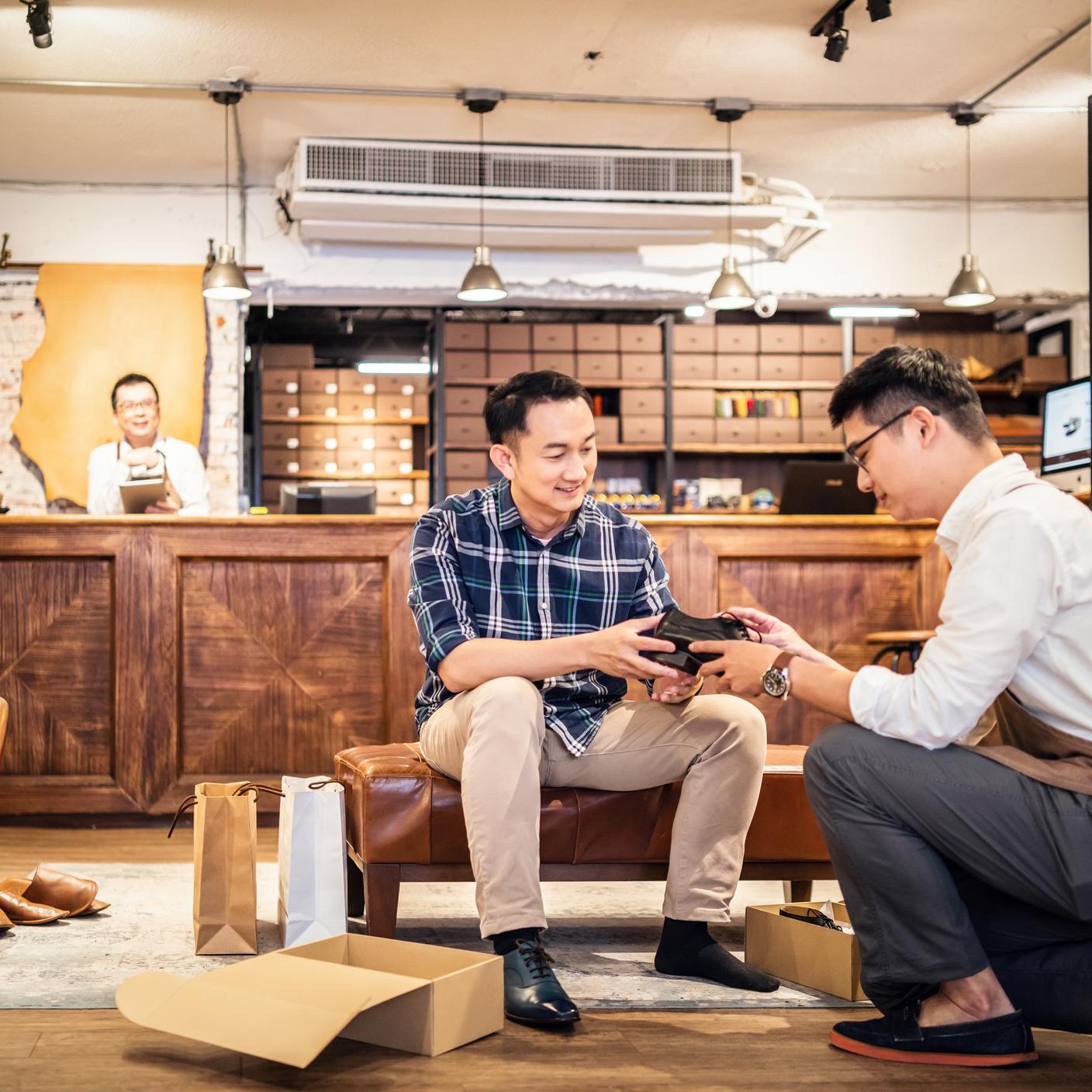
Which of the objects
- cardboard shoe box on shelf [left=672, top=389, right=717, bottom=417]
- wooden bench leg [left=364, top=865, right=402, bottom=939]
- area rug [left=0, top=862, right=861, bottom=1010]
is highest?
cardboard shoe box on shelf [left=672, top=389, right=717, bottom=417]

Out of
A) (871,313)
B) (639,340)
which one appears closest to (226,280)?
(639,340)

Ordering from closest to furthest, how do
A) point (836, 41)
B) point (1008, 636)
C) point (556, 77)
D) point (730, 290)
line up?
point (1008, 636), point (836, 41), point (556, 77), point (730, 290)

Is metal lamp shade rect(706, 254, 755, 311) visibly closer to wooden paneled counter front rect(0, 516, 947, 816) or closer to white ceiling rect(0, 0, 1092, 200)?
white ceiling rect(0, 0, 1092, 200)

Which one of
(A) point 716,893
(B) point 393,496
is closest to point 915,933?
(A) point 716,893

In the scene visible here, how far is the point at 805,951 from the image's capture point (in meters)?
2.16

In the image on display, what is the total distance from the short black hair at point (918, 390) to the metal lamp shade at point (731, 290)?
4355mm

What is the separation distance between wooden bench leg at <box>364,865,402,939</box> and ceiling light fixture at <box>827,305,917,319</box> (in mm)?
5932

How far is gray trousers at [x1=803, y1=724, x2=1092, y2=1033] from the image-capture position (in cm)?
165

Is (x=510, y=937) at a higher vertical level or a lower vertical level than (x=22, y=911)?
higher

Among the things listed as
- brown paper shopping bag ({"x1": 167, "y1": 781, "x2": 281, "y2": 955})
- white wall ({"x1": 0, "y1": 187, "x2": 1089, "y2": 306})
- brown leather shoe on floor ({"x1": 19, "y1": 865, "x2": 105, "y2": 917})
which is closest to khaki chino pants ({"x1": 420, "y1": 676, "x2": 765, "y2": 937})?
brown paper shopping bag ({"x1": 167, "y1": 781, "x2": 281, "y2": 955})

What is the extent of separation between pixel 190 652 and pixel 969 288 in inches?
170

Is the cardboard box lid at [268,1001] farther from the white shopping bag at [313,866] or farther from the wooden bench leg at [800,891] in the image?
the wooden bench leg at [800,891]

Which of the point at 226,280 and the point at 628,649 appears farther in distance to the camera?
the point at 226,280

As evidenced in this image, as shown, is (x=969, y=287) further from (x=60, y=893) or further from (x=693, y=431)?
(x=60, y=893)
